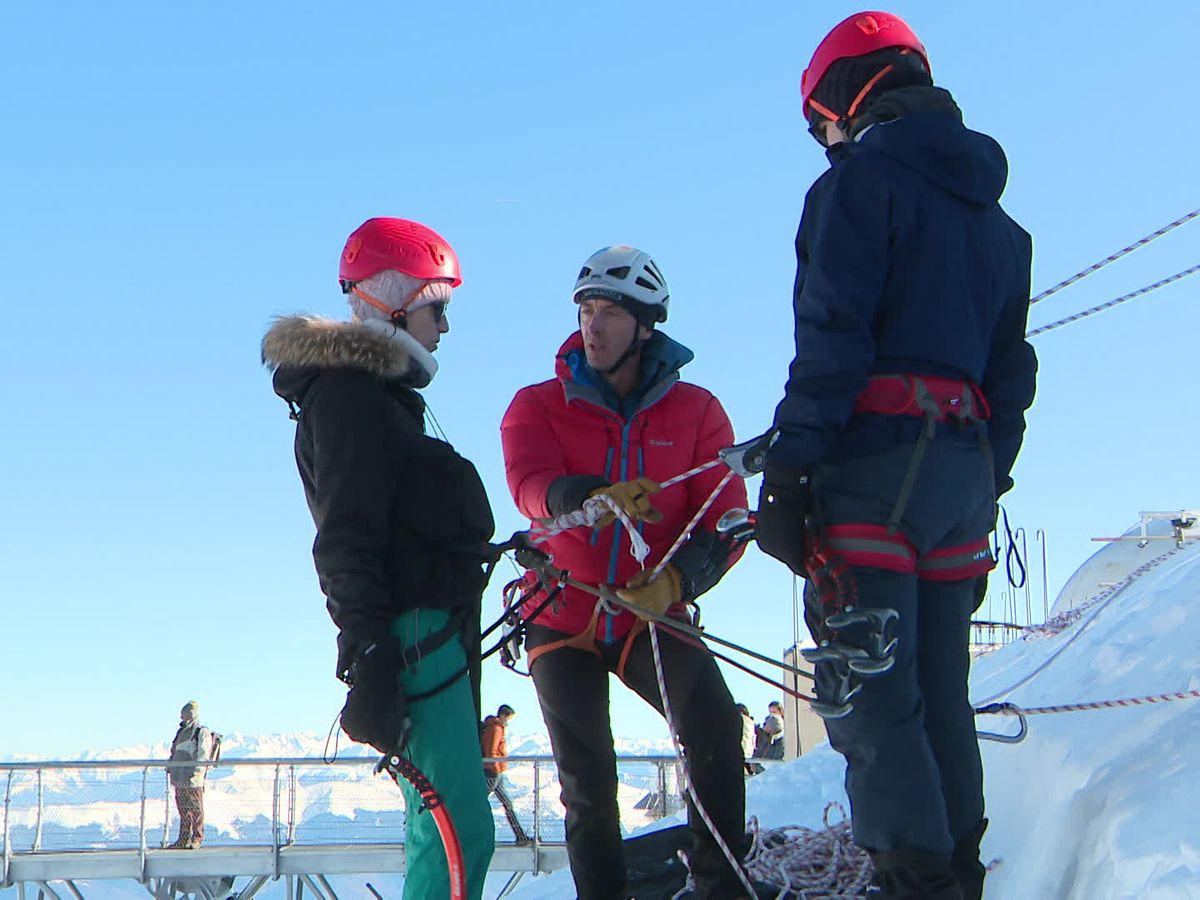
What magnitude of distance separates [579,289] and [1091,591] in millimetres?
12495

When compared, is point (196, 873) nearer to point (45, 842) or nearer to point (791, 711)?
point (45, 842)

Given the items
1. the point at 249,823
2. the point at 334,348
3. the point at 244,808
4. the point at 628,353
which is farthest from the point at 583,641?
the point at 249,823

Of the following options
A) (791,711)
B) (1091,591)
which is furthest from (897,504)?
(791,711)

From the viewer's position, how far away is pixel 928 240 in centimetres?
297

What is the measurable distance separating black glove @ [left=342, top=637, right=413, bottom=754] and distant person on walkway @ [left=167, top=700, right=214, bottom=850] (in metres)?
11.8

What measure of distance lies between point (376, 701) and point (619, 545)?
1.22 meters

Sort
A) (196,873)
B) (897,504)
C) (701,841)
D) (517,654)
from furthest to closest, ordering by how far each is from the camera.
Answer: (196,873), (517,654), (701,841), (897,504)

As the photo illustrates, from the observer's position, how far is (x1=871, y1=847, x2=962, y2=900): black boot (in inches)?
109

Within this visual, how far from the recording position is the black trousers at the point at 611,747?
150 inches

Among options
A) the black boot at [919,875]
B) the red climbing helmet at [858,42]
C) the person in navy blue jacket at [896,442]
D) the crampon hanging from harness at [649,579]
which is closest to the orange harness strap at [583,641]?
the crampon hanging from harness at [649,579]

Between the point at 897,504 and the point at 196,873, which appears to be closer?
the point at 897,504

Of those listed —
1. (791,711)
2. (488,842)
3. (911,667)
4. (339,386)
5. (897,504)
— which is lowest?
(488,842)

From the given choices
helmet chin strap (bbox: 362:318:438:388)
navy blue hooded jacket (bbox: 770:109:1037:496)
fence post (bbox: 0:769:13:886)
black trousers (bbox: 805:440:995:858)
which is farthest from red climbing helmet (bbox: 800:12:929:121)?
fence post (bbox: 0:769:13:886)

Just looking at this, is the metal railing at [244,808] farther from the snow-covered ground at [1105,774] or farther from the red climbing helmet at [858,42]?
the red climbing helmet at [858,42]
